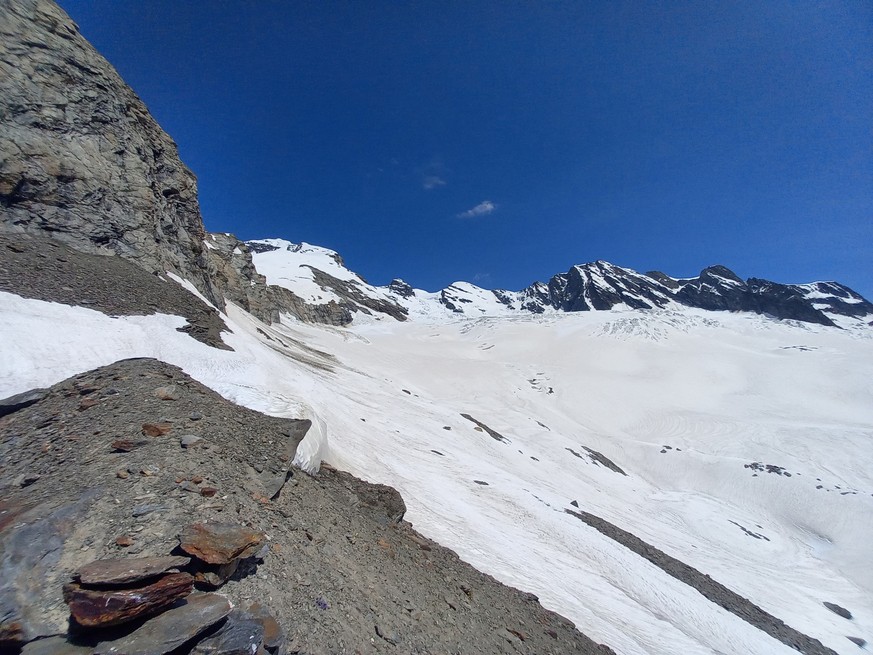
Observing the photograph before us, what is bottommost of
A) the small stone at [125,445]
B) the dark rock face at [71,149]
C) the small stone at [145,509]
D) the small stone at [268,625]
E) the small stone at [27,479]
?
the small stone at [27,479]

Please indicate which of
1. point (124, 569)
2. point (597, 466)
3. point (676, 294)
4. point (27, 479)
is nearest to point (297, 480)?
point (27, 479)

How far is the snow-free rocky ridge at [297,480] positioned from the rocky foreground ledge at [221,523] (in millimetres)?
39

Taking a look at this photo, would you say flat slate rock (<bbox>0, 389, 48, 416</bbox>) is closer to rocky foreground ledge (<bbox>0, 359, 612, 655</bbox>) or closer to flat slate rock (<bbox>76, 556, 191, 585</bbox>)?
rocky foreground ledge (<bbox>0, 359, 612, 655</bbox>)

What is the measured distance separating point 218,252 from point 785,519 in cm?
6085

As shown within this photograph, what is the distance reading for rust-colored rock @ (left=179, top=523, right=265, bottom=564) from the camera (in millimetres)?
4582

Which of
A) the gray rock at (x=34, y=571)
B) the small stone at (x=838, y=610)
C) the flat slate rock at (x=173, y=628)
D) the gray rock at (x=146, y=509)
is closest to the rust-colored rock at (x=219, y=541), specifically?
the flat slate rock at (x=173, y=628)

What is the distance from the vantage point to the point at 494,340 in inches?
4432

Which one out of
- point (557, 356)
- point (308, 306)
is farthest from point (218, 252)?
point (557, 356)

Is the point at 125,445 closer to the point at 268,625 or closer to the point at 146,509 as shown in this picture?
the point at 146,509

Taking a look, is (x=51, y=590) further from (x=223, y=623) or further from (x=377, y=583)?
(x=377, y=583)

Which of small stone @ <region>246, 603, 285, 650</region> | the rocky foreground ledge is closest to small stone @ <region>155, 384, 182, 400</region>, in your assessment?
the rocky foreground ledge

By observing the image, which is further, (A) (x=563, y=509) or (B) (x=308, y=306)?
(B) (x=308, y=306)

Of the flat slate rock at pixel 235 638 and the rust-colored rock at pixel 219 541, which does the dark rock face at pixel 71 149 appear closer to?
the rust-colored rock at pixel 219 541

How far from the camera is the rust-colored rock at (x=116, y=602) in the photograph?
353 centimetres
